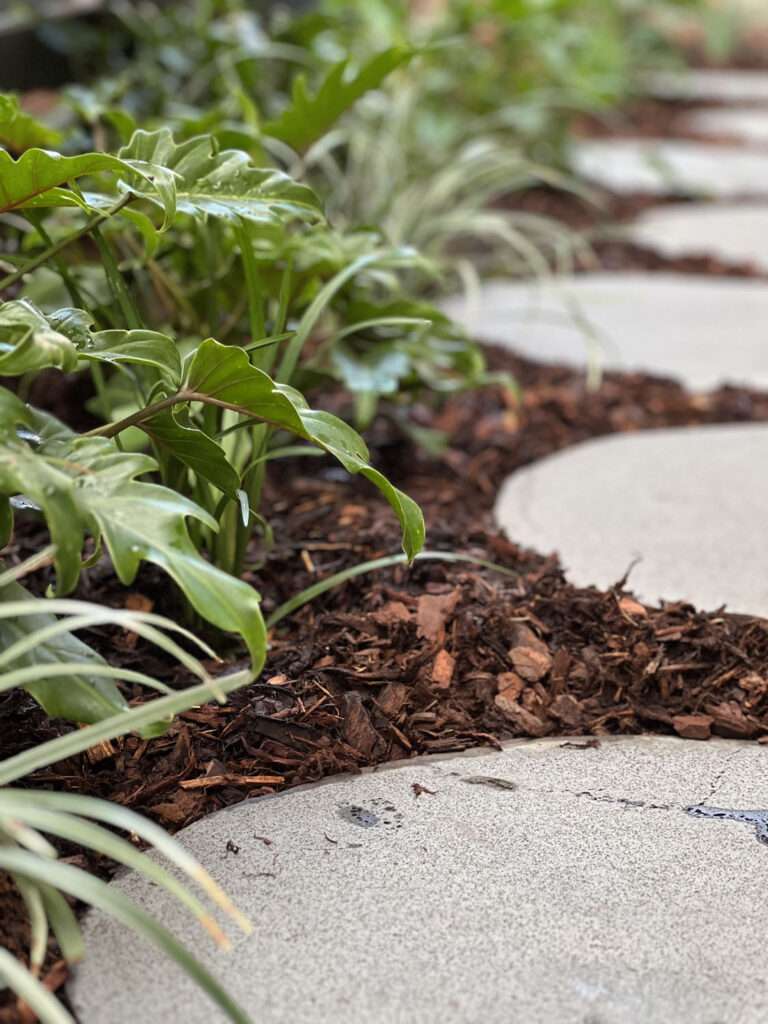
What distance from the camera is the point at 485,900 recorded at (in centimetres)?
114

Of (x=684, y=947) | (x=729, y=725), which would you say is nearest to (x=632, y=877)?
(x=684, y=947)

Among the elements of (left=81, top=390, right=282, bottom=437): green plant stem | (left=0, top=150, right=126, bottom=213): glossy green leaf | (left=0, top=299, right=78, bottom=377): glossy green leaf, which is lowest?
(left=81, top=390, right=282, bottom=437): green plant stem

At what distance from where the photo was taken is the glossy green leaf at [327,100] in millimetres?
1854

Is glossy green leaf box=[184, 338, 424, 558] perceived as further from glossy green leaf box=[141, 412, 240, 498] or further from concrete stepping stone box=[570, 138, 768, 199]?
concrete stepping stone box=[570, 138, 768, 199]

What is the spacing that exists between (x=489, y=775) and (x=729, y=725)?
29 cm

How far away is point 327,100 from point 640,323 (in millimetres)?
1539

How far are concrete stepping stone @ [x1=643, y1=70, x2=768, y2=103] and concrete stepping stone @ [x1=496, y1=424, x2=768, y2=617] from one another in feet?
17.1

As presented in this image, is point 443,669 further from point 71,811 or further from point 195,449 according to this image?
point 71,811

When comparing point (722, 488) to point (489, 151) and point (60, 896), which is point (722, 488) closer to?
point (489, 151)

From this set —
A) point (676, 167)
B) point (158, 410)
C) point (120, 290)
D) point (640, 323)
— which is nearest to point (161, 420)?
point (158, 410)

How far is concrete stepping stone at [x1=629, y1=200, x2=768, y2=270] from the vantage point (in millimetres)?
3975

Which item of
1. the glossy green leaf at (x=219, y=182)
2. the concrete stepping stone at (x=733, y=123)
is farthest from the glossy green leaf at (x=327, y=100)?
the concrete stepping stone at (x=733, y=123)

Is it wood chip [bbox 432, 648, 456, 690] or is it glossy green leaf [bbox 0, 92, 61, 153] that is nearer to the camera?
wood chip [bbox 432, 648, 456, 690]

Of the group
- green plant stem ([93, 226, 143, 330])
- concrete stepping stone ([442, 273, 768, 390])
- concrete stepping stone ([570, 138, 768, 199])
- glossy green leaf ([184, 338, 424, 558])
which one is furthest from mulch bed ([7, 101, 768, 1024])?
concrete stepping stone ([570, 138, 768, 199])
